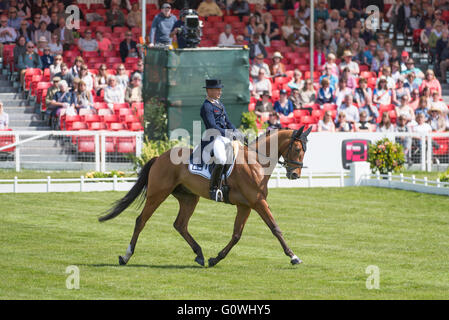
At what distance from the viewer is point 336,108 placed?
28391mm

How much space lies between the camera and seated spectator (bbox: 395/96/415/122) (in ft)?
92.3

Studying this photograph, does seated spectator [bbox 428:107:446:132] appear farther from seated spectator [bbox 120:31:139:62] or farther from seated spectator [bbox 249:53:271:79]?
seated spectator [bbox 120:31:139:62]

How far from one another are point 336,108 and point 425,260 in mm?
15015

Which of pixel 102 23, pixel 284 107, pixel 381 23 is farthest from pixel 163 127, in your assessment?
pixel 381 23

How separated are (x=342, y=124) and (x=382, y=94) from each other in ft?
10.8

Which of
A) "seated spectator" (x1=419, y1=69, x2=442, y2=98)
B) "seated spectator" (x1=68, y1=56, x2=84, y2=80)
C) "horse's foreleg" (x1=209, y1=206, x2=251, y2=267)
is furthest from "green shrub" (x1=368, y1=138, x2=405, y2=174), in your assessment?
"horse's foreleg" (x1=209, y1=206, x2=251, y2=267)

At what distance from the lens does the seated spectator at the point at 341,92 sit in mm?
28672

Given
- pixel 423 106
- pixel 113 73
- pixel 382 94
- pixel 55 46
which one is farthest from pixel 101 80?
pixel 423 106

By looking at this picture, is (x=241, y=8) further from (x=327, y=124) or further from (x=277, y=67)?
(x=327, y=124)

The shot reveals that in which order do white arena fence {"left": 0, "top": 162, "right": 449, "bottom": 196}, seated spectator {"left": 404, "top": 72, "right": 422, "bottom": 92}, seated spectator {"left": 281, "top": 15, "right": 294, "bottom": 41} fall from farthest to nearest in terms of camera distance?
seated spectator {"left": 281, "top": 15, "right": 294, "bottom": 41} → seated spectator {"left": 404, "top": 72, "right": 422, "bottom": 92} → white arena fence {"left": 0, "top": 162, "right": 449, "bottom": 196}

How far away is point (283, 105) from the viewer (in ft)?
90.5

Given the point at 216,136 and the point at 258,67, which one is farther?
the point at 258,67

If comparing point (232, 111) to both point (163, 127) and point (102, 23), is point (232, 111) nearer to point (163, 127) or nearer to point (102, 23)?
point (163, 127)

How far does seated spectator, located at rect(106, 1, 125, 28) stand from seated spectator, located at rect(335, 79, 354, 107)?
737 cm
